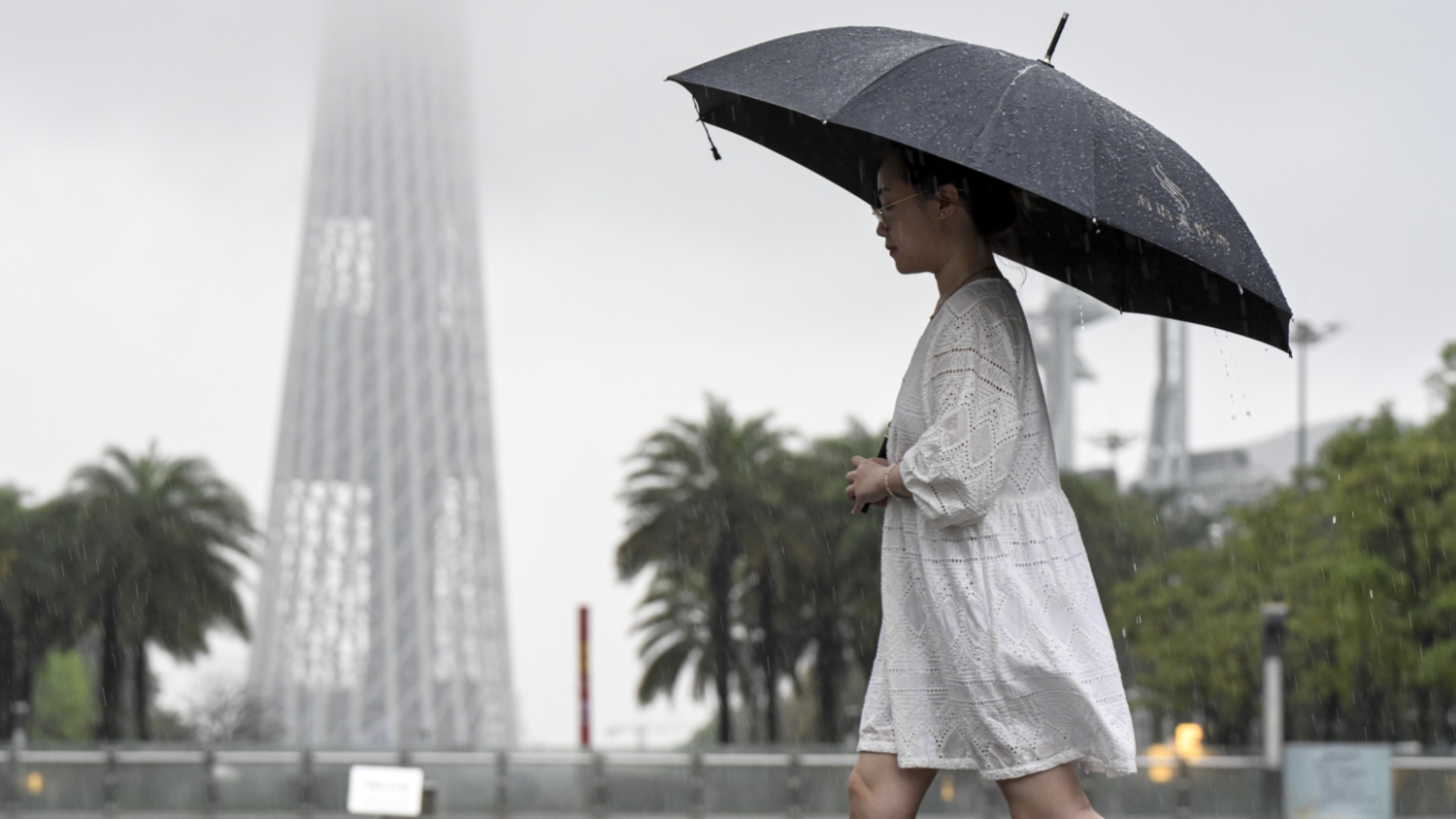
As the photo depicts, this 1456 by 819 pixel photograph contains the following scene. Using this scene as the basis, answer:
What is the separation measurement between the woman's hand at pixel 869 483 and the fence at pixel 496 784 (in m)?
16.9

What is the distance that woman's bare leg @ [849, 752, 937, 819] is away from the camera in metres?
2.74

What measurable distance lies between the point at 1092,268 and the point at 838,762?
16.7m

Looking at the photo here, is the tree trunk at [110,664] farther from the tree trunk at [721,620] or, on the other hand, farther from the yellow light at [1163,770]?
the yellow light at [1163,770]

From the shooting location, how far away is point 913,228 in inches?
114

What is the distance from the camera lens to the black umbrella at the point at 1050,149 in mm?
2811

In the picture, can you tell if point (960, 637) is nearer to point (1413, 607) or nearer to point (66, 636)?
point (1413, 607)

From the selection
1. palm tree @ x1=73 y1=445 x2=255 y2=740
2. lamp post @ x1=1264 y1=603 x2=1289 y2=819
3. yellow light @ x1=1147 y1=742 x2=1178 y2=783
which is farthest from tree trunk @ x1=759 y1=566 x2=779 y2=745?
lamp post @ x1=1264 y1=603 x2=1289 y2=819

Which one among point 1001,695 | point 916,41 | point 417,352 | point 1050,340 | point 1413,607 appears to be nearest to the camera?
point 1001,695

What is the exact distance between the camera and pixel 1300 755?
17297 millimetres

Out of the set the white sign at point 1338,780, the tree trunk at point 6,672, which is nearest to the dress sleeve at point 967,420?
the white sign at point 1338,780

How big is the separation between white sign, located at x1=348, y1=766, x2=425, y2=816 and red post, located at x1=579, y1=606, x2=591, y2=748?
54.6 ft

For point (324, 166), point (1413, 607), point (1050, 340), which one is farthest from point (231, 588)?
point (1050, 340)

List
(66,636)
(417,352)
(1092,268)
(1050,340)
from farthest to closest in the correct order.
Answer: (1050,340)
(417,352)
(66,636)
(1092,268)

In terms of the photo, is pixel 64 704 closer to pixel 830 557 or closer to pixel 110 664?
pixel 110 664
